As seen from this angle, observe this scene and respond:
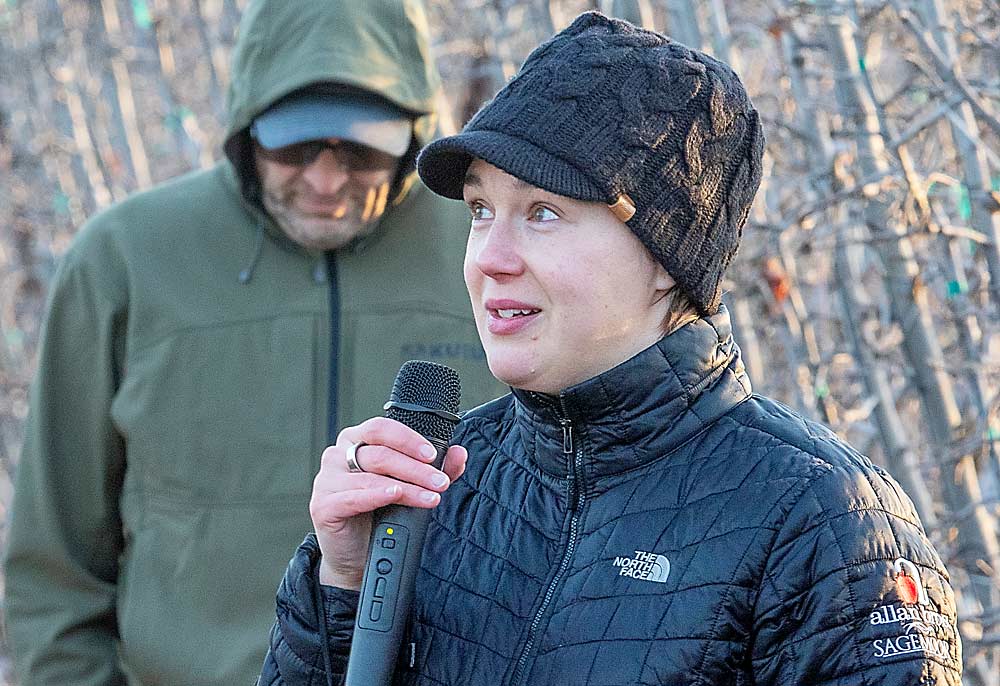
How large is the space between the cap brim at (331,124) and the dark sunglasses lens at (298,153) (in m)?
0.05

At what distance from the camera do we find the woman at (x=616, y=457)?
175cm

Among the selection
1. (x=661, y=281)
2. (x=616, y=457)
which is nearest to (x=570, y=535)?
(x=616, y=457)

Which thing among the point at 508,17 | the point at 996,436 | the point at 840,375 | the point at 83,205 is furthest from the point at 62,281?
the point at 83,205

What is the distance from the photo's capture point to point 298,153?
10.9 feet

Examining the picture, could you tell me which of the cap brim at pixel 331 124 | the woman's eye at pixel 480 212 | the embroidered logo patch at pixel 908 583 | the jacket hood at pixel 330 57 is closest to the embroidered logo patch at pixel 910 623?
the embroidered logo patch at pixel 908 583

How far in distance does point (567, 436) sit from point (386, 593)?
346 millimetres

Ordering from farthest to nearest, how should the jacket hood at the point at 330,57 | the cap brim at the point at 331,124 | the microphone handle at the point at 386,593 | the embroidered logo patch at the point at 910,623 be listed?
1. the jacket hood at the point at 330,57
2. the cap brim at the point at 331,124
3. the microphone handle at the point at 386,593
4. the embroidered logo patch at the point at 910,623

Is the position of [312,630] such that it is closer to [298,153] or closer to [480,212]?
[480,212]

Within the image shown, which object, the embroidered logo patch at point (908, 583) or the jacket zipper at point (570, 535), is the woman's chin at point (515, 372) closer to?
the jacket zipper at point (570, 535)

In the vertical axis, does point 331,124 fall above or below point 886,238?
below

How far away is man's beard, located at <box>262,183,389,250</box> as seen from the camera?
3361 millimetres

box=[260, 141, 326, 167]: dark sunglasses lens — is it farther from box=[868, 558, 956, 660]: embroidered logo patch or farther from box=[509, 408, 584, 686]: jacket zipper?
Answer: box=[868, 558, 956, 660]: embroidered logo patch

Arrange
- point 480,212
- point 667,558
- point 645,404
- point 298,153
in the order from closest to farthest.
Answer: point 667,558
point 645,404
point 480,212
point 298,153

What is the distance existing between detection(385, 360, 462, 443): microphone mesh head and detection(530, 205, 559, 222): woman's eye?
308 mm
